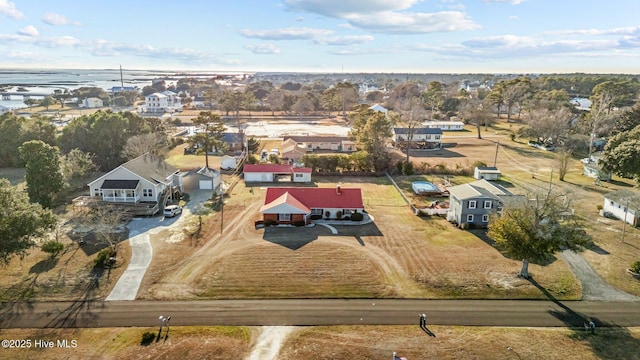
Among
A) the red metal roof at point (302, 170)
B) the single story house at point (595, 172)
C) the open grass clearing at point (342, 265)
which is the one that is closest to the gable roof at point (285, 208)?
the open grass clearing at point (342, 265)

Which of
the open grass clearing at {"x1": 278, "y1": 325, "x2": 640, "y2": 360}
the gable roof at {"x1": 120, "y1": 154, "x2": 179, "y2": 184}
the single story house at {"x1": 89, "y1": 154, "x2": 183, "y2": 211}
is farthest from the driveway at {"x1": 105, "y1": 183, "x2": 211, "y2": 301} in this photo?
the open grass clearing at {"x1": 278, "y1": 325, "x2": 640, "y2": 360}

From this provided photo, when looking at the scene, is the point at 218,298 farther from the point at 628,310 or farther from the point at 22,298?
the point at 628,310

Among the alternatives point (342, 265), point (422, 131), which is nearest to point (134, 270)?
point (342, 265)

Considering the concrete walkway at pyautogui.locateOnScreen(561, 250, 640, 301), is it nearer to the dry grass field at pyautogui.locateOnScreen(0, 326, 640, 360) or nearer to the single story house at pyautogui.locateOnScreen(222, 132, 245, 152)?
the dry grass field at pyautogui.locateOnScreen(0, 326, 640, 360)

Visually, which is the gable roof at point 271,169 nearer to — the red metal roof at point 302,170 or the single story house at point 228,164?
the red metal roof at point 302,170

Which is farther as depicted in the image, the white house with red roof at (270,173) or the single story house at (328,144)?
the single story house at (328,144)

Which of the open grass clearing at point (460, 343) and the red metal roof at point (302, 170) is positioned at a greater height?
the red metal roof at point (302, 170)

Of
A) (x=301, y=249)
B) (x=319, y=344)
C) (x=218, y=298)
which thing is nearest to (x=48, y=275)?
(x=218, y=298)
